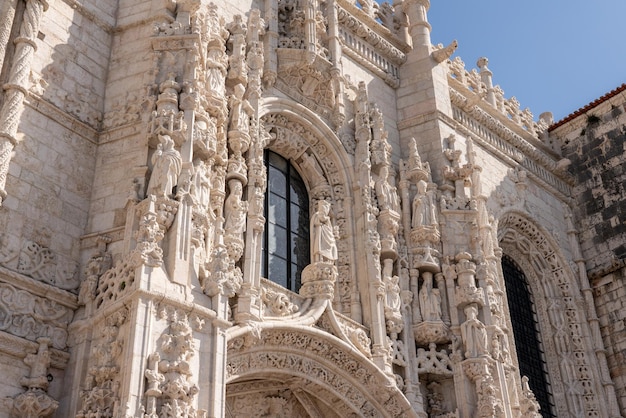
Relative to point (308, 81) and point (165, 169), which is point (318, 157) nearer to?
point (308, 81)

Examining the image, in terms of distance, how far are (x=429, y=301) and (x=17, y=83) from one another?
696cm

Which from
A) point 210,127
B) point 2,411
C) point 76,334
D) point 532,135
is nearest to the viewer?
point 2,411

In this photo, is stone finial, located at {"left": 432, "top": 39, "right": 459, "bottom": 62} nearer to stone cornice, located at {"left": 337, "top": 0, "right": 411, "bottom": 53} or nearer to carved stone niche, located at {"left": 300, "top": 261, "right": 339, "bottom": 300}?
stone cornice, located at {"left": 337, "top": 0, "right": 411, "bottom": 53}

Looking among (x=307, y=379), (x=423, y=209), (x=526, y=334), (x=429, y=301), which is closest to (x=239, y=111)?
(x=307, y=379)

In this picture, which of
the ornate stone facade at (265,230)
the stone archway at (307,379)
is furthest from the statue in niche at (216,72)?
the stone archway at (307,379)

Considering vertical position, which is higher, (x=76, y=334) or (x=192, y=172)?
(x=192, y=172)

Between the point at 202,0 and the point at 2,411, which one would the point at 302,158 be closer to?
the point at 202,0

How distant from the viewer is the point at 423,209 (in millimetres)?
13961

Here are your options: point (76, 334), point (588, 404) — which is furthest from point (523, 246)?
point (76, 334)

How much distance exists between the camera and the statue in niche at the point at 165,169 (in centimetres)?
931

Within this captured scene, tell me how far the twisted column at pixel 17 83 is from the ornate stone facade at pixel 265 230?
3 centimetres

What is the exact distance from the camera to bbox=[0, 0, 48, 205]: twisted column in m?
9.27

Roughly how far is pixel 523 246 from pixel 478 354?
5.47 meters

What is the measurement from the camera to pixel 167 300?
859cm
